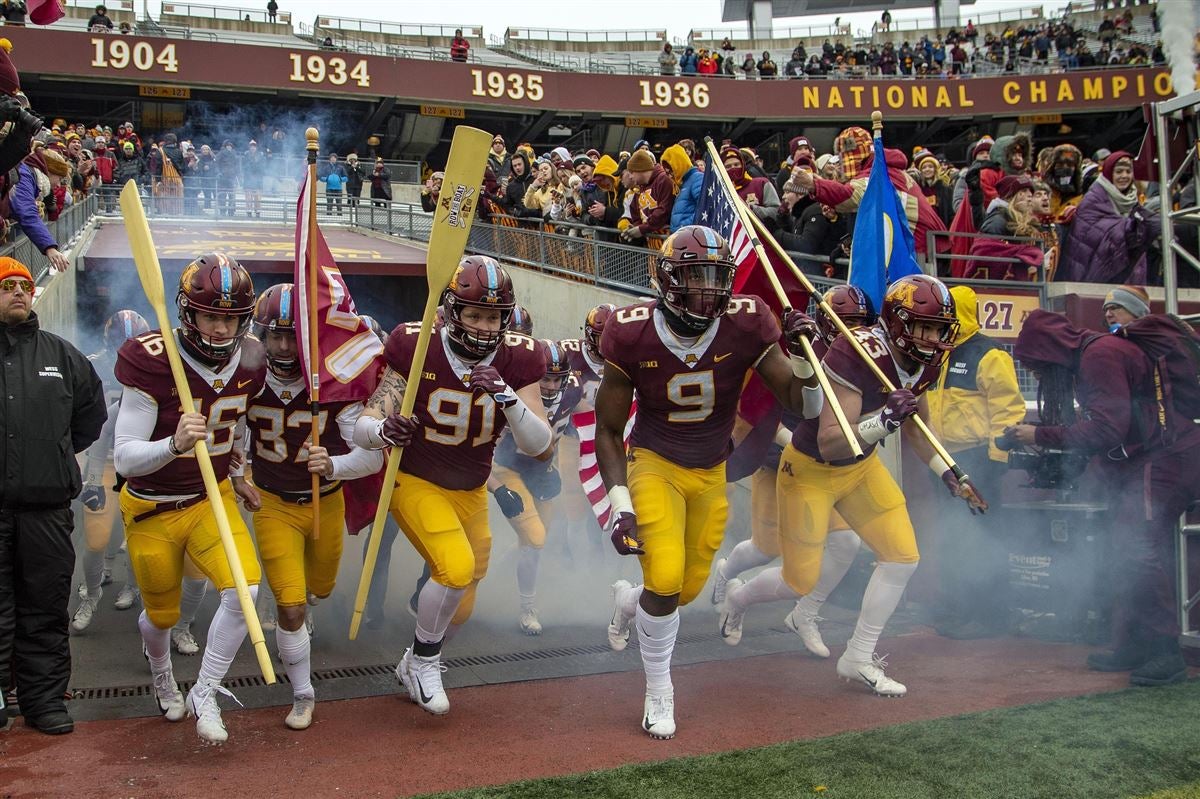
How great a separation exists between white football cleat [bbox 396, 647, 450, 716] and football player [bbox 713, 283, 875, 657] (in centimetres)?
219

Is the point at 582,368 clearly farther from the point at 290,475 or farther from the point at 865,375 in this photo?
the point at 290,475

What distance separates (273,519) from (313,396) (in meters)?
0.68

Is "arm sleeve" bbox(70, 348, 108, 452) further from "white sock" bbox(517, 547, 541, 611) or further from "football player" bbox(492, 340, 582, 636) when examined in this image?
"white sock" bbox(517, 547, 541, 611)

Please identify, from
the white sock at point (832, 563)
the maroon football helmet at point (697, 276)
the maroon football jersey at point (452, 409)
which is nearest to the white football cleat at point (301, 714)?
the maroon football jersey at point (452, 409)

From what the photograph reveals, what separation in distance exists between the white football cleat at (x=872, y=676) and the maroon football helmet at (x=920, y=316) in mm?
1644

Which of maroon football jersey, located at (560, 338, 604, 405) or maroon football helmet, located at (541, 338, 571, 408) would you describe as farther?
maroon football jersey, located at (560, 338, 604, 405)

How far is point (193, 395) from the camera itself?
203 inches

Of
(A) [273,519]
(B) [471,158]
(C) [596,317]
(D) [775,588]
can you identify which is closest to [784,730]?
(D) [775,588]

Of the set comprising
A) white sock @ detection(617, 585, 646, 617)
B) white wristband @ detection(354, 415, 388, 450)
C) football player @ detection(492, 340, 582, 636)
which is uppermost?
white wristband @ detection(354, 415, 388, 450)

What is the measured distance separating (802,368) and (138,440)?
308 cm

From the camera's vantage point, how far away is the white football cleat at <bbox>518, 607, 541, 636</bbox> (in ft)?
24.0

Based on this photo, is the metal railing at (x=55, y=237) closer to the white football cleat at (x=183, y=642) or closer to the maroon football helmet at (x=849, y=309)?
the white football cleat at (x=183, y=642)

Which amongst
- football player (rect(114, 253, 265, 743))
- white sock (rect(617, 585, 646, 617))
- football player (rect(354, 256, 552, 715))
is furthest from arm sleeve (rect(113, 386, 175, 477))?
white sock (rect(617, 585, 646, 617))

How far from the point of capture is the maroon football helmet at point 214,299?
5.05 meters
